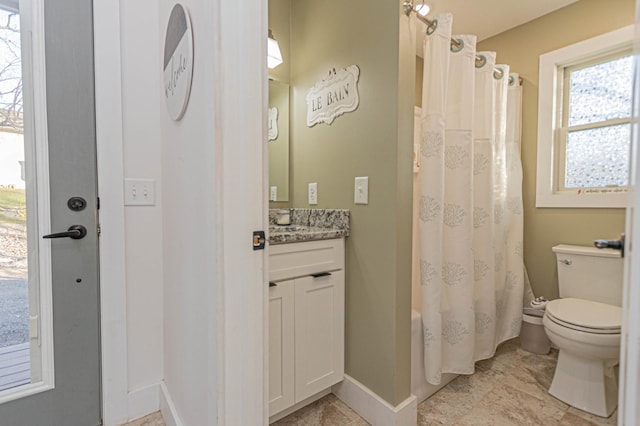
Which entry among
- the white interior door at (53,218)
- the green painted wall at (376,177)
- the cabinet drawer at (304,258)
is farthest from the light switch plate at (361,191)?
the white interior door at (53,218)

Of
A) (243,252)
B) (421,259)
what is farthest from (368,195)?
(243,252)

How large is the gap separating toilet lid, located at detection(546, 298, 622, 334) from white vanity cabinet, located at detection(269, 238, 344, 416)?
117 cm

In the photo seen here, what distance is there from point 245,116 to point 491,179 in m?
1.62

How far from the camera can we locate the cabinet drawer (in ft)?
4.13

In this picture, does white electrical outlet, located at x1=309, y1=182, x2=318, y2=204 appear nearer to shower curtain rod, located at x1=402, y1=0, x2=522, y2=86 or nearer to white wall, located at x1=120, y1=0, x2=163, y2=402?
white wall, located at x1=120, y1=0, x2=163, y2=402

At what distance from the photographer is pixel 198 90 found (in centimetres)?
87

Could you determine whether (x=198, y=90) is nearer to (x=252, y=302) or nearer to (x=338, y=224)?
(x=252, y=302)

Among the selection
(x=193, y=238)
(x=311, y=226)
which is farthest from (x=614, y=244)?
(x=311, y=226)

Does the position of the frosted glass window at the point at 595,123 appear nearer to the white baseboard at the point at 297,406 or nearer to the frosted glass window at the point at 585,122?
the frosted glass window at the point at 585,122

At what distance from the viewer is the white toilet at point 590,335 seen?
1.40m

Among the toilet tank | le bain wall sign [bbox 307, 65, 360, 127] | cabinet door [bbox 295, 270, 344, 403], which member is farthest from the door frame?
the toilet tank

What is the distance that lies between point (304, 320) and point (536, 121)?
2.24 m

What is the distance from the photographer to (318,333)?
1.41m

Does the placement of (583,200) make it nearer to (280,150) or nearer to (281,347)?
(280,150)
